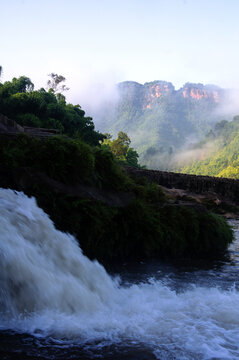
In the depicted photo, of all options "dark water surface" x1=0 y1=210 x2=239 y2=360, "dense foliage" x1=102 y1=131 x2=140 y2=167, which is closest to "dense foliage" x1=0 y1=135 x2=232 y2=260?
"dark water surface" x1=0 y1=210 x2=239 y2=360

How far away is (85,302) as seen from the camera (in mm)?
3867

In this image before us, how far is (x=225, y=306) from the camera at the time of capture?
14.3 feet

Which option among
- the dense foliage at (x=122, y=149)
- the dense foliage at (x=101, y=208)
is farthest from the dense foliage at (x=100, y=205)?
the dense foliage at (x=122, y=149)

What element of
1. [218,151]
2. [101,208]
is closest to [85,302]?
[101,208]

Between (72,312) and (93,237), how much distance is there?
2266mm

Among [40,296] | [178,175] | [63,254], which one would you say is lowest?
[40,296]

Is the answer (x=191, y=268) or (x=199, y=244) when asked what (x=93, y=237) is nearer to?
(x=191, y=268)

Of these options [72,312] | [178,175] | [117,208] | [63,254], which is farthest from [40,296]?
[178,175]

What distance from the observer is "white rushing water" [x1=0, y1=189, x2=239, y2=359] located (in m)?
3.22

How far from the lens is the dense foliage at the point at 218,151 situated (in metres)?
148

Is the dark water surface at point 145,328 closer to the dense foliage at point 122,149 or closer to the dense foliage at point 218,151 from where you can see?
the dense foliage at point 122,149

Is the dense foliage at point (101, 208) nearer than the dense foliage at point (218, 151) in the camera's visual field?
Yes

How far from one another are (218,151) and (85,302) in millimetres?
171815

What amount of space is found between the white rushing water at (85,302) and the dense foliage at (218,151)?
141 meters
